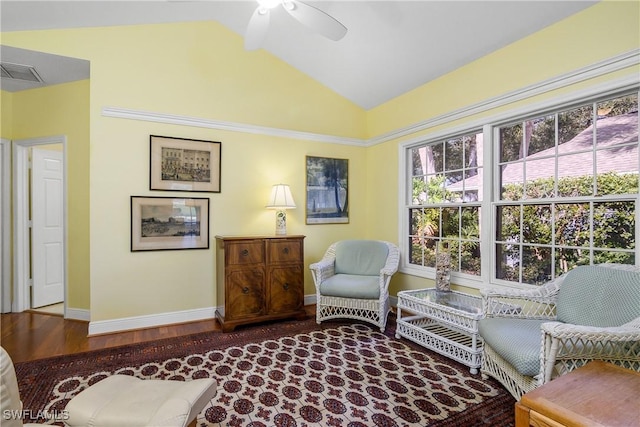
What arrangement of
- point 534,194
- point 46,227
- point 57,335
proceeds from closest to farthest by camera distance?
point 534,194 → point 57,335 → point 46,227

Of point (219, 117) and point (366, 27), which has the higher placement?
point (366, 27)

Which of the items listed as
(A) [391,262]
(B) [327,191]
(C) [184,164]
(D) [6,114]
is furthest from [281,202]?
(D) [6,114]

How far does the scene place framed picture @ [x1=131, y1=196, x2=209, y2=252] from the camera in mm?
3307

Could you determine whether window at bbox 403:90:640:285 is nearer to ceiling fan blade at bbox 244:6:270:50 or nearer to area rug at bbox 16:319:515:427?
area rug at bbox 16:319:515:427

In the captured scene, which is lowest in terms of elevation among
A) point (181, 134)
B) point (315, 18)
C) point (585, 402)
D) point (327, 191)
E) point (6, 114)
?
point (585, 402)

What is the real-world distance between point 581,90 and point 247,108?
10.4ft

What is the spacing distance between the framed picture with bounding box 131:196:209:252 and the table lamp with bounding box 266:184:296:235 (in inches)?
29.3

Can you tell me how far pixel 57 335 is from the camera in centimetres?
314

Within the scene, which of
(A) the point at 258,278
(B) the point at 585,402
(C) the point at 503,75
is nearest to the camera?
(B) the point at 585,402

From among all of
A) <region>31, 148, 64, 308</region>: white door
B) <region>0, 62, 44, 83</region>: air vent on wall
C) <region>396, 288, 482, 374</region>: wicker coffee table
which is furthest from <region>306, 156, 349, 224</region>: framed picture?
<region>31, 148, 64, 308</region>: white door

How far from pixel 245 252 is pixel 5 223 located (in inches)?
117

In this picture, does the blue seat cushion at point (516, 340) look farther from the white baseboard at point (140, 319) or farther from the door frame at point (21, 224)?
the door frame at point (21, 224)

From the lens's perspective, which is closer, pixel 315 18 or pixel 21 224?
pixel 315 18

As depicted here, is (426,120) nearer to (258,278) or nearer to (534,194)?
(534,194)
